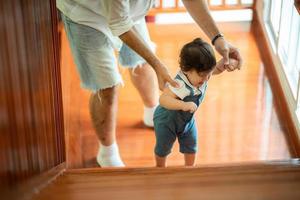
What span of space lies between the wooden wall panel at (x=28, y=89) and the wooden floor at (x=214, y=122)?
0.95 m

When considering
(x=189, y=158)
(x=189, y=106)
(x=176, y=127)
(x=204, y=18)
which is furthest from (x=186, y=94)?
(x=189, y=158)

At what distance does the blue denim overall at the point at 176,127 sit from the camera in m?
2.53

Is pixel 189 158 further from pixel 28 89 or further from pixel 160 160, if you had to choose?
pixel 28 89

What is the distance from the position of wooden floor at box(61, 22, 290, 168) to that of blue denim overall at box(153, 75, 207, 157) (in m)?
0.30

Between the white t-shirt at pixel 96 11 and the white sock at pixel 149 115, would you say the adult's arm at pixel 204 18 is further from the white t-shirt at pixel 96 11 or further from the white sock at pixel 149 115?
the white sock at pixel 149 115

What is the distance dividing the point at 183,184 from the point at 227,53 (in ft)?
2.66

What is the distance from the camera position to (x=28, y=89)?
1.72 metres

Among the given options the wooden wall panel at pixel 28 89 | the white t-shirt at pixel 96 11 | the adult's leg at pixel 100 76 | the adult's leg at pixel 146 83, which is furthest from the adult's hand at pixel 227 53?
the wooden wall panel at pixel 28 89

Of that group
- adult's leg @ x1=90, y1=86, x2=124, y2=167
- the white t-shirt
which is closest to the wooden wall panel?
the white t-shirt

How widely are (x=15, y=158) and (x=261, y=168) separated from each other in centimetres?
81

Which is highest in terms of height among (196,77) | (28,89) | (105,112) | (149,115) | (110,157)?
(28,89)

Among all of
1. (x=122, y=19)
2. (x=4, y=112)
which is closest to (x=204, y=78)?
(x=122, y=19)

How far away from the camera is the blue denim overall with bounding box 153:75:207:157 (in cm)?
253

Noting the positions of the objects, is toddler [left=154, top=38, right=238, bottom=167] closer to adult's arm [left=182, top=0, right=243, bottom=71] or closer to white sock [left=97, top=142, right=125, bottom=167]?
adult's arm [left=182, top=0, right=243, bottom=71]
